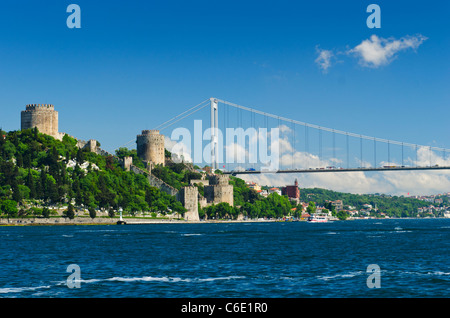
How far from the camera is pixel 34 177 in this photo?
349ft

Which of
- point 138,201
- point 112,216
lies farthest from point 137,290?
point 138,201

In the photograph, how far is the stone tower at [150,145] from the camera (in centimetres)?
14300

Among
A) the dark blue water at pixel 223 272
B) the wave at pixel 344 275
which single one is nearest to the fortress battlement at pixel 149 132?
the dark blue water at pixel 223 272

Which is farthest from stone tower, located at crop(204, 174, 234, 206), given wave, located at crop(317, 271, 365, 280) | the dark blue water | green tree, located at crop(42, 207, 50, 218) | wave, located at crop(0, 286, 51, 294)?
wave, located at crop(0, 286, 51, 294)

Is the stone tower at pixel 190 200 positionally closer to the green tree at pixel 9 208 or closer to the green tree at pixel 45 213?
the green tree at pixel 45 213

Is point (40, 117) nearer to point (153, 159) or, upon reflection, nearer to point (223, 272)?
point (153, 159)

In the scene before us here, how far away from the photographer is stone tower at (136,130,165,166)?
143000 millimetres

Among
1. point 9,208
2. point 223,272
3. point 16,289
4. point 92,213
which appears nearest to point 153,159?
point 92,213

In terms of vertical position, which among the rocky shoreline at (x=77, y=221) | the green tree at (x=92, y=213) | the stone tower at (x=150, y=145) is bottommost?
the rocky shoreline at (x=77, y=221)

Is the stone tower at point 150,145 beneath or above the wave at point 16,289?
above

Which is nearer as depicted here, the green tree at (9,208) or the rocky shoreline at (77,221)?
the green tree at (9,208)

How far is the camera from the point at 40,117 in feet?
406

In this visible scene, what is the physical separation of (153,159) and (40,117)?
28.5 meters

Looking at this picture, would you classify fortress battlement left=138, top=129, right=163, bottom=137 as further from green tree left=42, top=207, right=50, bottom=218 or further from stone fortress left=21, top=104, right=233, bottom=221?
green tree left=42, top=207, right=50, bottom=218
